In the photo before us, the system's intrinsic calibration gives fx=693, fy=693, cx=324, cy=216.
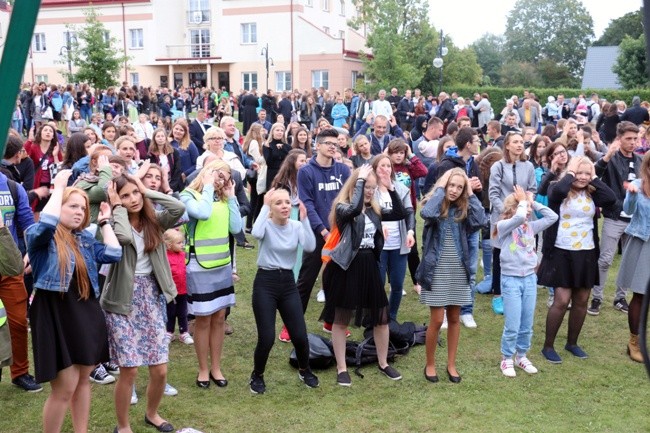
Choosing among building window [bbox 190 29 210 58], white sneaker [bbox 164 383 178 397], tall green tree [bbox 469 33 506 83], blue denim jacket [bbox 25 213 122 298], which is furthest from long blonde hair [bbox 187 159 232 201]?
tall green tree [bbox 469 33 506 83]

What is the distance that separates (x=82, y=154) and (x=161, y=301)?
300 cm

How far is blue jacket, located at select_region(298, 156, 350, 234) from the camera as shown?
6664mm

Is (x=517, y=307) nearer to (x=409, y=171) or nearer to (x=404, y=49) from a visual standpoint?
(x=409, y=171)

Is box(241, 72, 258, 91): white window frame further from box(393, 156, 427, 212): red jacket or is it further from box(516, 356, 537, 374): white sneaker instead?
box(516, 356, 537, 374): white sneaker

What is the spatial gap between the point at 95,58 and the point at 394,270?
2673 centimetres

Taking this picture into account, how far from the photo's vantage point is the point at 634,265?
6.12 m

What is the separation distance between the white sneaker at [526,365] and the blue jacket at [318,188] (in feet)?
7.03

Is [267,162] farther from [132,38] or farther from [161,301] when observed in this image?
[132,38]

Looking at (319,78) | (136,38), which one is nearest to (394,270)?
(319,78)

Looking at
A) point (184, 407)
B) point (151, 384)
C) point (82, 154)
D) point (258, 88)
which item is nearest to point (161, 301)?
point (151, 384)

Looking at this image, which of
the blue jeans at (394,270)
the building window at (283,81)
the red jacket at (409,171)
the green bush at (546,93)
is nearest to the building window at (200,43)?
the building window at (283,81)

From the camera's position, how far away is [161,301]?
4730 millimetres

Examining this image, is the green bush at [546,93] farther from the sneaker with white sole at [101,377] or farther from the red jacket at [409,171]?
the sneaker with white sole at [101,377]

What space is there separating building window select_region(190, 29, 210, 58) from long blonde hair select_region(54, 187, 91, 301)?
50.7 metres
